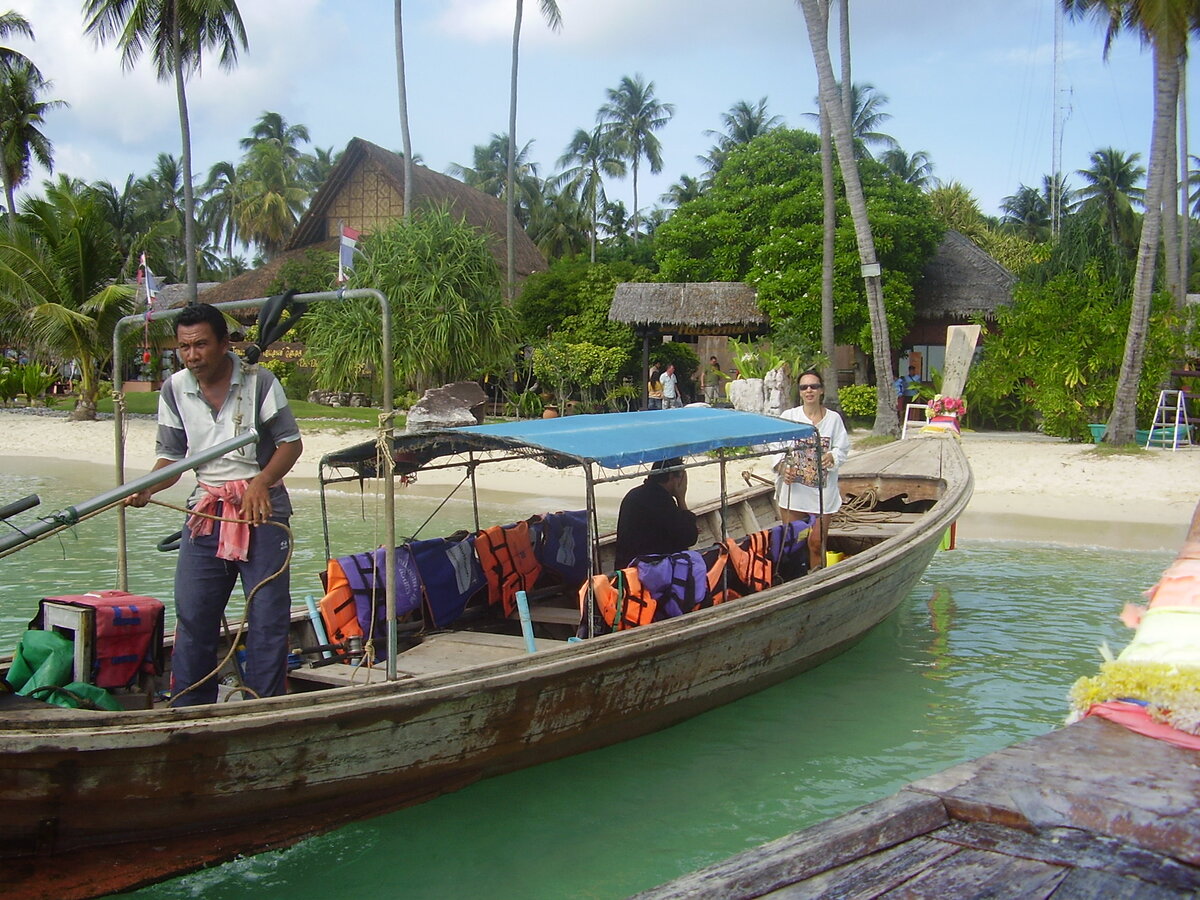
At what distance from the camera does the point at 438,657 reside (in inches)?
201

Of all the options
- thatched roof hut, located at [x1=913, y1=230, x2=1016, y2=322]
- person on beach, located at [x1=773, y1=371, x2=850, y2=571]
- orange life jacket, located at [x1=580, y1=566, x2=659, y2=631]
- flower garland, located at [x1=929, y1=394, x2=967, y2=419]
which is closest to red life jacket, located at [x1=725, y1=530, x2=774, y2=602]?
person on beach, located at [x1=773, y1=371, x2=850, y2=571]

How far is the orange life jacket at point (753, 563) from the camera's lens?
6.12 m

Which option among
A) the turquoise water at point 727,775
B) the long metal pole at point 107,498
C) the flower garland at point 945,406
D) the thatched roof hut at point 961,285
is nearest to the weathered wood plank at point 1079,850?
the turquoise water at point 727,775

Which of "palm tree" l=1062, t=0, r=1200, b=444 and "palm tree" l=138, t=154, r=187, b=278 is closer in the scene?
"palm tree" l=1062, t=0, r=1200, b=444

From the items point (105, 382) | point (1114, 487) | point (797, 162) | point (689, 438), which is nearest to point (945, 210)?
point (797, 162)

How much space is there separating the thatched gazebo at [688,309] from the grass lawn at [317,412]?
16.9 feet

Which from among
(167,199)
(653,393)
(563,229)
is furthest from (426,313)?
(167,199)

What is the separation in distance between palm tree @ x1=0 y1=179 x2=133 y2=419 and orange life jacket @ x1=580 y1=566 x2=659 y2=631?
1787 cm

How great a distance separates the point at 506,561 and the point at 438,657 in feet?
3.81

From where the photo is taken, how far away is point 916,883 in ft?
5.90

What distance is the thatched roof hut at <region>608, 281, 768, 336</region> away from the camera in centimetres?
2011

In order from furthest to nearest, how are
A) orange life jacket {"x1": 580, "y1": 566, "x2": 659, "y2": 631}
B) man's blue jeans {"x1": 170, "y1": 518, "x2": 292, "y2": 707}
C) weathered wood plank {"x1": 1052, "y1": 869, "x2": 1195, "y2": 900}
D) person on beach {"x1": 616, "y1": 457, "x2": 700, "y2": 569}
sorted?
person on beach {"x1": 616, "y1": 457, "x2": 700, "y2": 569}, orange life jacket {"x1": 580, "y1": 566, "x2": 659, "y2": 631}, man's blue jeans {"x1": 170, "y1": 518, "x2": 292, "y2": 707}, weathered wood plank {"x1": 1052, "y1": 869, "x2": 1195, "y2": 900}

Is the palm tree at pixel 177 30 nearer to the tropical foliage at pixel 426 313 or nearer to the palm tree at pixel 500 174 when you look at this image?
the tropical foliage at pixel 426 313

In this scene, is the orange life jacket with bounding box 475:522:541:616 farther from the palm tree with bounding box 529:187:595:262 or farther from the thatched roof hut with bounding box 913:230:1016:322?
the palm tree with bounding box 529:187:595:262
